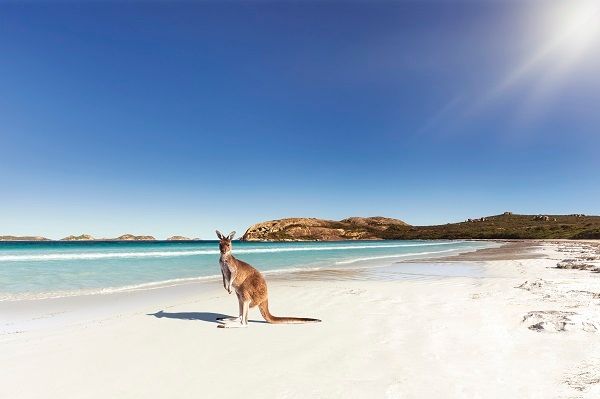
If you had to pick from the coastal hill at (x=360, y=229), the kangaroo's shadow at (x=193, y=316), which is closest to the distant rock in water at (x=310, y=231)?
the coastal hill at (x=360, y=229)

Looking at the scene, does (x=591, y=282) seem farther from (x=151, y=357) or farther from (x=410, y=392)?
(x=151, y=357)

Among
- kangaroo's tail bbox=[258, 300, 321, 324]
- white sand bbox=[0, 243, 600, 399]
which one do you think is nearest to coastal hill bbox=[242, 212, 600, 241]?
white sand bbox=[0, 243, 600, 399]

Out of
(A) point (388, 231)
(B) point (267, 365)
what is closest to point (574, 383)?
(B) point (267, 365)

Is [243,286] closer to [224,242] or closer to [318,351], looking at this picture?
[224,242]

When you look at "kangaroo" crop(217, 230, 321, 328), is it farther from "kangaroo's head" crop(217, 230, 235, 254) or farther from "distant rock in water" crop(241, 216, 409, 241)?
"distant rock in water" crop(241, 216, 409, 241)

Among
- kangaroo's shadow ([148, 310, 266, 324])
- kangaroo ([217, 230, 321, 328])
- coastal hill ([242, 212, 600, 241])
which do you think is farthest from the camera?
coastal hill ([242, 212, 600, 241])

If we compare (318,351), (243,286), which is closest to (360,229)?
(243,286)

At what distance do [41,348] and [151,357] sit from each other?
1.84m

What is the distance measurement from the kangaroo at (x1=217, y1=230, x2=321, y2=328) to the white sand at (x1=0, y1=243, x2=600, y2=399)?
0.97 feet

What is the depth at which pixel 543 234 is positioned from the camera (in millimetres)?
95250

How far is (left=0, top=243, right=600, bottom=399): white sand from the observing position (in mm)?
4086

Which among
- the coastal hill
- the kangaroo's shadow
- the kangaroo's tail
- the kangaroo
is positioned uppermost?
the coastal hill

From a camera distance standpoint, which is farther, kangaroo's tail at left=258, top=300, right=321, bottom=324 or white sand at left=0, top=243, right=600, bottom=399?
kangaroo's tail at left=258, top=300, right=321, bottom=324

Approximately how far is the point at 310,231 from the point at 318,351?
156 meters
